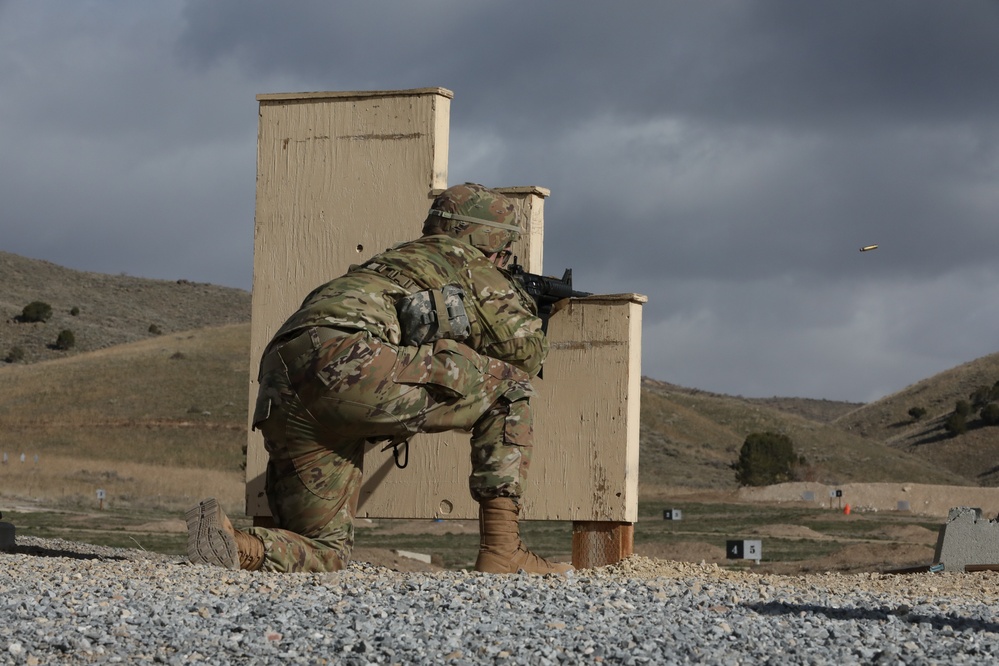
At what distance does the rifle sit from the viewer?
7728 millimetres

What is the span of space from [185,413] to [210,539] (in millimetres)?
48237

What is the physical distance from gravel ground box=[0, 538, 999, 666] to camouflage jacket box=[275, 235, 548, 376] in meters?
1.20

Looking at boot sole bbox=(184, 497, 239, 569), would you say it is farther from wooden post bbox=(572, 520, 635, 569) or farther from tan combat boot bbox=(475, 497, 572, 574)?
wooden post bbox=(572, 520, 635, 569)

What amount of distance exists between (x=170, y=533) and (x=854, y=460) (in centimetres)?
4980

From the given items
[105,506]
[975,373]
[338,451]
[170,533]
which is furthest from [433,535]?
[975,373]

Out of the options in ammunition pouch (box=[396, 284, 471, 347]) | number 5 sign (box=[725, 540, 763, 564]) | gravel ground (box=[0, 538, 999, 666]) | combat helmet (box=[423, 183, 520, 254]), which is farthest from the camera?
number 5 sign (box=[725, 540, 763, 564])

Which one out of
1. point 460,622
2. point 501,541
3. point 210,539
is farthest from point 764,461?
point 460,622

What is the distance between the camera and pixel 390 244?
852 cm

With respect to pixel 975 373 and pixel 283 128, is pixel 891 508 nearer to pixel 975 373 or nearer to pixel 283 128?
pixel 283 128

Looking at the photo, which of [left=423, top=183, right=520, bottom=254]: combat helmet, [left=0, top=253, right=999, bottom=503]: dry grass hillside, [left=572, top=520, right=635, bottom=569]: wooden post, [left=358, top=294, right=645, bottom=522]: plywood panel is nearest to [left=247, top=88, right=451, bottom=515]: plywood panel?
[left=358, top=294, right=645, bottom=522]: plywood panel

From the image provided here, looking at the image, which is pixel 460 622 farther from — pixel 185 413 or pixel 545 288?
pixel 185 413

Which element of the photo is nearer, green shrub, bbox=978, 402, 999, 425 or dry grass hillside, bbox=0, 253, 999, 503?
dry grass hillside, bbox=0, 253, 999, 503

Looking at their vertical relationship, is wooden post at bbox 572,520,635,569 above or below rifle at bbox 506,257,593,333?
below

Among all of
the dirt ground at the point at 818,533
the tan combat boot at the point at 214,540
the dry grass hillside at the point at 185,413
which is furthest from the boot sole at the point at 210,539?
the dry grass hillside at the point at 185,413
